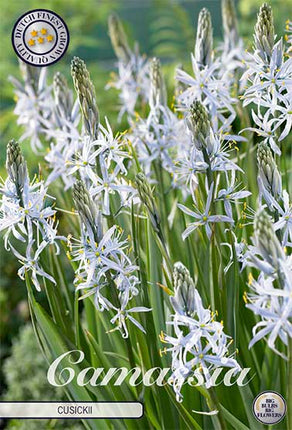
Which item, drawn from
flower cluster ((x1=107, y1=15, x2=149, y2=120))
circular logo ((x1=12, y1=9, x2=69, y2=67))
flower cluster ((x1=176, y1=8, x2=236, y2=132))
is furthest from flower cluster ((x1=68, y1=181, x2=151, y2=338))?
flower cluster ((x1=107, y1=15, x2=149, y2=120))

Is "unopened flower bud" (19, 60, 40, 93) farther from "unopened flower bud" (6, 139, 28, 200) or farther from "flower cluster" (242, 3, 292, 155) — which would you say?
"flower cluster" (242, 3, 292, 155)

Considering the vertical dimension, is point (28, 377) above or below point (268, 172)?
below

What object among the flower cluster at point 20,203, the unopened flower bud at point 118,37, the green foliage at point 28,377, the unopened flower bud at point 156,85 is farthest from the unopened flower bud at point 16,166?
the green foliage at point 28,377

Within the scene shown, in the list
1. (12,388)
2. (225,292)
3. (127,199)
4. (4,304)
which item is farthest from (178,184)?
(4,304)

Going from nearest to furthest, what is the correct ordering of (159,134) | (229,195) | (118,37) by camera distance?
(229,195), (159,134), (118,37)

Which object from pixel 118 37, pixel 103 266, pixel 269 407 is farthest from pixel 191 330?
pixel 118 37

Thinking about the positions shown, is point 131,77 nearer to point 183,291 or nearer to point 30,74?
point 30,74

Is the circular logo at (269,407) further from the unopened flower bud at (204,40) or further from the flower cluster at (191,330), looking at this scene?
the unopened flower bud at (204,40)
